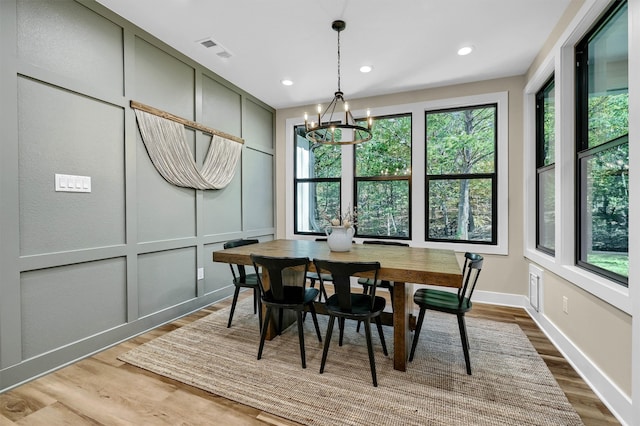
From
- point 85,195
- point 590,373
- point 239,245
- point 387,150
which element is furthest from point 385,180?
point 85,195

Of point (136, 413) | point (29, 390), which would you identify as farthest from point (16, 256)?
point (136, 413)

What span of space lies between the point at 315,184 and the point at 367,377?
3.31 metres

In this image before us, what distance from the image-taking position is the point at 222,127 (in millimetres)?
3900

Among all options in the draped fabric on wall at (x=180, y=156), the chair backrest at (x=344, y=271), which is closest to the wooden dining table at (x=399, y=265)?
the chair backrest at (x=344, y=271)

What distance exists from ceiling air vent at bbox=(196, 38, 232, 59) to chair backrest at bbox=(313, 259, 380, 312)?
8.19 feet

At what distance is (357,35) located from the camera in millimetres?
2836

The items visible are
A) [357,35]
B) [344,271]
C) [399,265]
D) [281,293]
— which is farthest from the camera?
[357,35]

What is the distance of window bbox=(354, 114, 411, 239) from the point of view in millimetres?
4316

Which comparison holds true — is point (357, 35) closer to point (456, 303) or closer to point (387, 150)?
point (387, 150)

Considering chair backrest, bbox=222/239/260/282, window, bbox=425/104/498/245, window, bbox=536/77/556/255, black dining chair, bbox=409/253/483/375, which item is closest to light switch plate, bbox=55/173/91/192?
chair backrest, bbox=222/239/260/282

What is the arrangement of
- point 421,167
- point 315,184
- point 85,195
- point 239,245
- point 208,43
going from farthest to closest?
point 315,184
point 421,167
point 239,245
point 208,43
point 85,195

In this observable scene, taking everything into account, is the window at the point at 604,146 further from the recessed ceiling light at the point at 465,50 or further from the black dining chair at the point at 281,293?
the black dining chair at the point at 281,293

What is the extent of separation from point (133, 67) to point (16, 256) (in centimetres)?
184

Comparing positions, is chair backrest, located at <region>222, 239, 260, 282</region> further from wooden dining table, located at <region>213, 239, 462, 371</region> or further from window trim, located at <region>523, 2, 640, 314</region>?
window trim, located at <region>523, 2, 640, 314</region>
